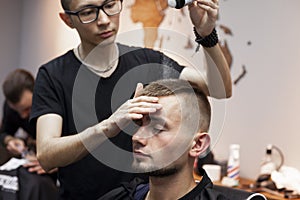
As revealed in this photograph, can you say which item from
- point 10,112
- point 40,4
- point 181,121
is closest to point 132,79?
point 181,121

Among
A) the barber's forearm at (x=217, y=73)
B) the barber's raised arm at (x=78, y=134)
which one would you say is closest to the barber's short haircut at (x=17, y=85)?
the barber's raised arm at (x=78, y=134)

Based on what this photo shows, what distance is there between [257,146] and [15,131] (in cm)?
180

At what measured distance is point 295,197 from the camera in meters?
2.67

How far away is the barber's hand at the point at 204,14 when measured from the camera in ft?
4.74

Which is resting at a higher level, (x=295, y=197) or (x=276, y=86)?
(x=276, y=86)

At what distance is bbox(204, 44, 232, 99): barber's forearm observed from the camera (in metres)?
1.58

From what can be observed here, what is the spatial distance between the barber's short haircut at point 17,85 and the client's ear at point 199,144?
211 centimetres

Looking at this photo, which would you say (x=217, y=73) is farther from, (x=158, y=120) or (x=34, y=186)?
(x=34, y=186)

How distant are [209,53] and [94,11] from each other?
418 mm

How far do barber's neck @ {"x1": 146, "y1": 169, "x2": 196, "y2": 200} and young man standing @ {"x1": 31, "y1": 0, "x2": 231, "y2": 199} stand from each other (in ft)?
0.38

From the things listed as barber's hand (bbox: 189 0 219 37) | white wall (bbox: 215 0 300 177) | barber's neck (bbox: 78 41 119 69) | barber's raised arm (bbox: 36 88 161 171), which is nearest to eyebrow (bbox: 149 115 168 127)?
barber's raised arm (bbox: 36 88 161 171)

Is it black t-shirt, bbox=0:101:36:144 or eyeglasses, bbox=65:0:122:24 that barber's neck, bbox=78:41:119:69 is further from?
black t-shirt, bbox=0:101:36:144

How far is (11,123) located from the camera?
3701mm

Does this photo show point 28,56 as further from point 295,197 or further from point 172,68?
point 172,68
